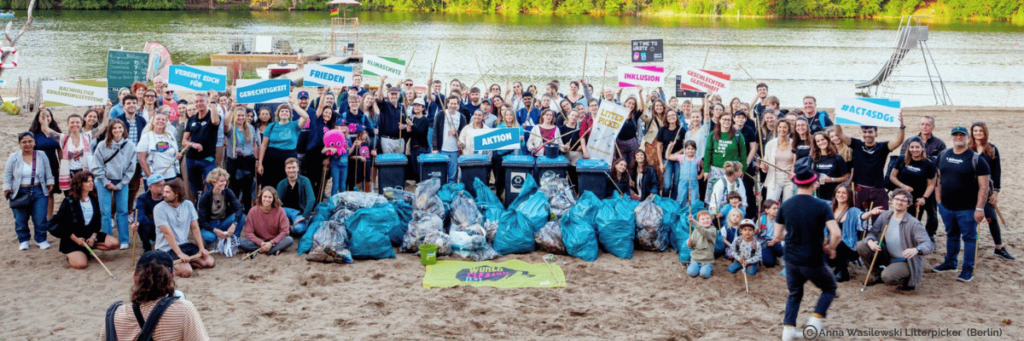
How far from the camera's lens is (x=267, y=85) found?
10188 millimetres

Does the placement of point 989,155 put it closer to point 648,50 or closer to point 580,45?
point 648,50

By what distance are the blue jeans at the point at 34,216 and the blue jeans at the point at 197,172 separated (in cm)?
155

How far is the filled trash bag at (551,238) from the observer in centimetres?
880

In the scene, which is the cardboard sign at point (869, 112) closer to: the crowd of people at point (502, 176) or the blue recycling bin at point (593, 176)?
the crowd of people at point (502, 176)

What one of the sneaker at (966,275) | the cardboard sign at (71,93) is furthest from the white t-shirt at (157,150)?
the sneaker at (966,275)

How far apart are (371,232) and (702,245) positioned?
333 cm

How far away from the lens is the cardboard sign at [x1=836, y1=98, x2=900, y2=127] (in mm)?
8773

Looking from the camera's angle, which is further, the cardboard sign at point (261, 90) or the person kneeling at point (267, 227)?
the cardboard sign at point (261, 90)

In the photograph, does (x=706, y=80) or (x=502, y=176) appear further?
(x=706, y=80)

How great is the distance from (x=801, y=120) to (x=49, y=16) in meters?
61.0

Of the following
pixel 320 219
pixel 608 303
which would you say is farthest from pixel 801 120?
pixel 320 219

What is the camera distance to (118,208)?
8.89 metres

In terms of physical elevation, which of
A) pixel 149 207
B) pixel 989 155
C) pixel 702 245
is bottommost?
pixel 702 245

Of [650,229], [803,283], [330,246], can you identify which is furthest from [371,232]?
[803,283]
